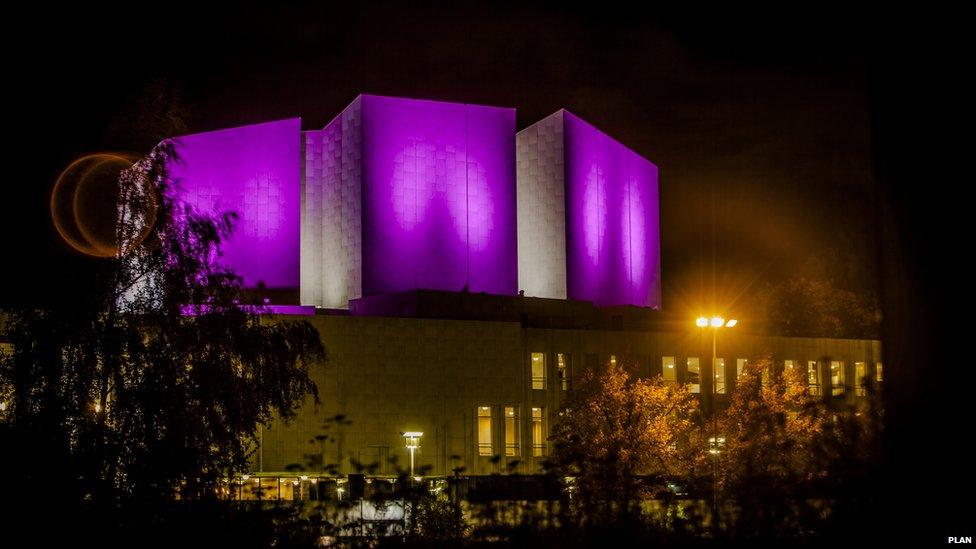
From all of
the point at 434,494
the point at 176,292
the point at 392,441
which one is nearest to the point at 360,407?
the point at 392,441

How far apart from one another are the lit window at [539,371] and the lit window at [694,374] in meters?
9.54

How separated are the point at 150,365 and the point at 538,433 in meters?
37.7

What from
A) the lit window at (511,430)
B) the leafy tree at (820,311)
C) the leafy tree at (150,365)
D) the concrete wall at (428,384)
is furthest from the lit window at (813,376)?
the leafy tree at (150,365)

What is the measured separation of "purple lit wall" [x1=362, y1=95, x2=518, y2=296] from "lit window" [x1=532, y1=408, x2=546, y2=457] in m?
9.43

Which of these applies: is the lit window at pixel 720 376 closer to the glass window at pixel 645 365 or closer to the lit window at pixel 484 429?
the glass window at pixel 645 365

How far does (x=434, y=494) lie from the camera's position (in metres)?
13.9

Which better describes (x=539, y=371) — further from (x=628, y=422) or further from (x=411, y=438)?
(x=628, y=422)

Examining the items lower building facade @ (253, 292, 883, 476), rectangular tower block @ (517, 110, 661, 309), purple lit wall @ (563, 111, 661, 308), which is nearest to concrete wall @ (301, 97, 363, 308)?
lower building facade @ (253, 292, 883, 476)

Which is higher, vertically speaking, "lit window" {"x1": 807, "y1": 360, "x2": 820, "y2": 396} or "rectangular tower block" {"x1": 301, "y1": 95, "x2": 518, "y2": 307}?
"rectangular tower block" {"x1": 301, "y1": 95, "x2": 518, "y2": 307}

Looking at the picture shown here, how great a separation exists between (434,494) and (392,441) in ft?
113

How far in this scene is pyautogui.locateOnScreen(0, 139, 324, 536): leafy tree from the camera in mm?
15984

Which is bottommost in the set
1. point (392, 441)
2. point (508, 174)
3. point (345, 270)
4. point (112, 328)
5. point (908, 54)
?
point (392, 441)

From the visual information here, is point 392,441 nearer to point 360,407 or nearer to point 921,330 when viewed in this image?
point 360,407

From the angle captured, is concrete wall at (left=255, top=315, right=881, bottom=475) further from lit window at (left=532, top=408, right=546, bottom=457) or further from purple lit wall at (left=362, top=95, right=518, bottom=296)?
purple lit wall at (left=362, top=95, right=518, bottom=296)
